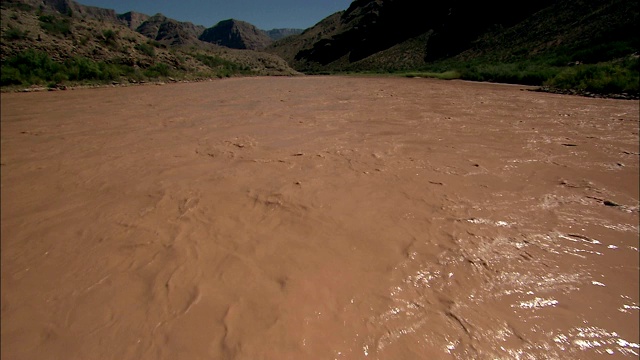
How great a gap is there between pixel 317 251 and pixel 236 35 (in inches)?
6625

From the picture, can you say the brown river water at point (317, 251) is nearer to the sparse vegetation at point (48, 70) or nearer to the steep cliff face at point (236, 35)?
the sparse vegetation at point (48, 70)

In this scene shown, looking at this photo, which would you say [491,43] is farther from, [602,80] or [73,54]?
[73,54]

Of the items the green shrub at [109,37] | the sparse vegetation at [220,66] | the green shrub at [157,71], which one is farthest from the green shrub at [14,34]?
the sparse vegetation at [220,66]

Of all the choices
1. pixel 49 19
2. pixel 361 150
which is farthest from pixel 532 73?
pixel 49 19

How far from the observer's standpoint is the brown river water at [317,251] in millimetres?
1612

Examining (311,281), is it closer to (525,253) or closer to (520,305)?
(520,305)

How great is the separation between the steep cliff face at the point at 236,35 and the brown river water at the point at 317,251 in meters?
156

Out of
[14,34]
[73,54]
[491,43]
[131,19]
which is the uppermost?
[131,19]

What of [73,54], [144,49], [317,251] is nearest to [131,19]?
[144,49]

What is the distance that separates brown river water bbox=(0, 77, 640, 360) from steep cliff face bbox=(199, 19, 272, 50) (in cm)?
15608

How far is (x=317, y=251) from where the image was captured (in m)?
2.31

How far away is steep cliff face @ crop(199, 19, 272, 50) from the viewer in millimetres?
149125

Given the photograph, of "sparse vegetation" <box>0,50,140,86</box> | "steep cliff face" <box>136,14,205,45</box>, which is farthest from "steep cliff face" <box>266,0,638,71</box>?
"steep cliff face" <box>136,14,205,45</box>

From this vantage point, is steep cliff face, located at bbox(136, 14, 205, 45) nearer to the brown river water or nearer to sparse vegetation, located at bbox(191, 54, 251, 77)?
sparse vegetation, located at bbox(191, 54, 251, 77)
